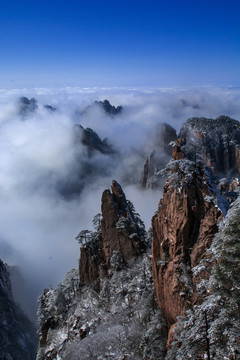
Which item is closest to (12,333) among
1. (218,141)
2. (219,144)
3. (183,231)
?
(183,231)

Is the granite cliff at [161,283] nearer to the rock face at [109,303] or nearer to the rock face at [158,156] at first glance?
the rock face at [109,303]

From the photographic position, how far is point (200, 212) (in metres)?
25.5

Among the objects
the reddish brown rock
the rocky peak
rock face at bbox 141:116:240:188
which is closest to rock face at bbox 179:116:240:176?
rock face at bbox 141:116:240:188

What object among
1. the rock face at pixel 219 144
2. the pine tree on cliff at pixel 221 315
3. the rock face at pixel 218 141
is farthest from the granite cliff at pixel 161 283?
the rock face at pixel 219 144

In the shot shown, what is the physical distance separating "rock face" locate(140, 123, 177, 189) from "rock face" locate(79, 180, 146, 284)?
78.2 metres

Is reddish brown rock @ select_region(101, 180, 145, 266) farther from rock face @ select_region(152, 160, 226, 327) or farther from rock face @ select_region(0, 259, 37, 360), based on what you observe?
rock face @ select_region(0, 259, 37, 360)

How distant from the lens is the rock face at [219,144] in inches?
4006

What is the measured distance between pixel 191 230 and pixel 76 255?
3992 inches

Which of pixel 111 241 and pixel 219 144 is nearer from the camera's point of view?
→ pixel 111 241

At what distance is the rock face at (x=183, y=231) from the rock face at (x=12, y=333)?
178 feet

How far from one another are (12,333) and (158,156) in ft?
334

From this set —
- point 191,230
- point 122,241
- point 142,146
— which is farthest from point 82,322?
point 142,146

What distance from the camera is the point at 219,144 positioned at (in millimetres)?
103938

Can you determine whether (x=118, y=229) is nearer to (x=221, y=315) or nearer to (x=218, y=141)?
(x=221, y=315)
